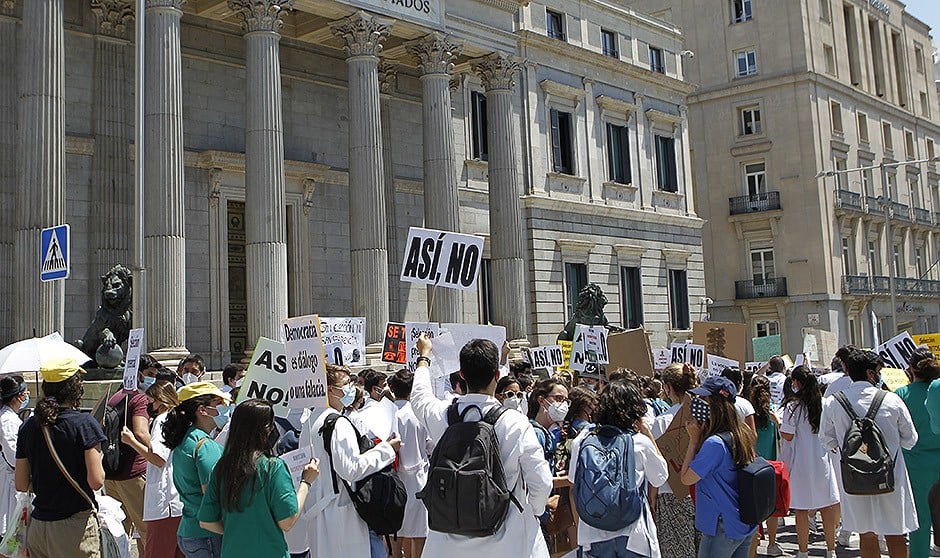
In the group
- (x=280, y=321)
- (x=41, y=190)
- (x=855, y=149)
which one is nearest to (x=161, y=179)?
(x=41, y=190)

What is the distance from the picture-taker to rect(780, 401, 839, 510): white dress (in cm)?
1013

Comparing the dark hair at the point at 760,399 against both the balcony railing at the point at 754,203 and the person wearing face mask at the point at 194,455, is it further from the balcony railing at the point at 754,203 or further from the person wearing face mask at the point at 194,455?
the balcony railing at the point at 754,203

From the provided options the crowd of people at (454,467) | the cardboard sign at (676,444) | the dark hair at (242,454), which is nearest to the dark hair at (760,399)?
the crowd of people at (454,467)

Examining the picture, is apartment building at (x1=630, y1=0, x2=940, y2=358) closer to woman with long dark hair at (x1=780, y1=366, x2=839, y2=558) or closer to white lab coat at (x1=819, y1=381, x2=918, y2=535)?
woman with long dark hair at (x1=780, y1=366, x2=839, y2=558)

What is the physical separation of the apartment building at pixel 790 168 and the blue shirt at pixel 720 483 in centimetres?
3899

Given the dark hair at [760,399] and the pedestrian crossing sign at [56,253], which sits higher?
the pedestrian crossing sign at [56,253]

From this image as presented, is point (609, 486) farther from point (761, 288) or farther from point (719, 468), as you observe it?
point (761, 288)

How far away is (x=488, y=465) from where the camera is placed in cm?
555

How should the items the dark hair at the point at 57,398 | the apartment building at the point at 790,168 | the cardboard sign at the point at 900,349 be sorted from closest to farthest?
1. the dark hair at the point at 57,398
2. the cardboard sign at the point at 900,349
3. the apartment building at the point at 790,168

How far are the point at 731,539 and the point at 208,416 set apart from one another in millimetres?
3743

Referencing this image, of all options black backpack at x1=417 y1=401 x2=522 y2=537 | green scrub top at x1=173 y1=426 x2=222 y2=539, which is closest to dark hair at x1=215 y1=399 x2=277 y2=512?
green scrub top at x1=173 y1=426 x2=222 y2=539

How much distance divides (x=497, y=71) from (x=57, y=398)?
2315cm

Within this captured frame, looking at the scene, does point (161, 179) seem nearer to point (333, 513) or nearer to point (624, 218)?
point (333, 513)

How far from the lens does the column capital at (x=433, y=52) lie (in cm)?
2614
